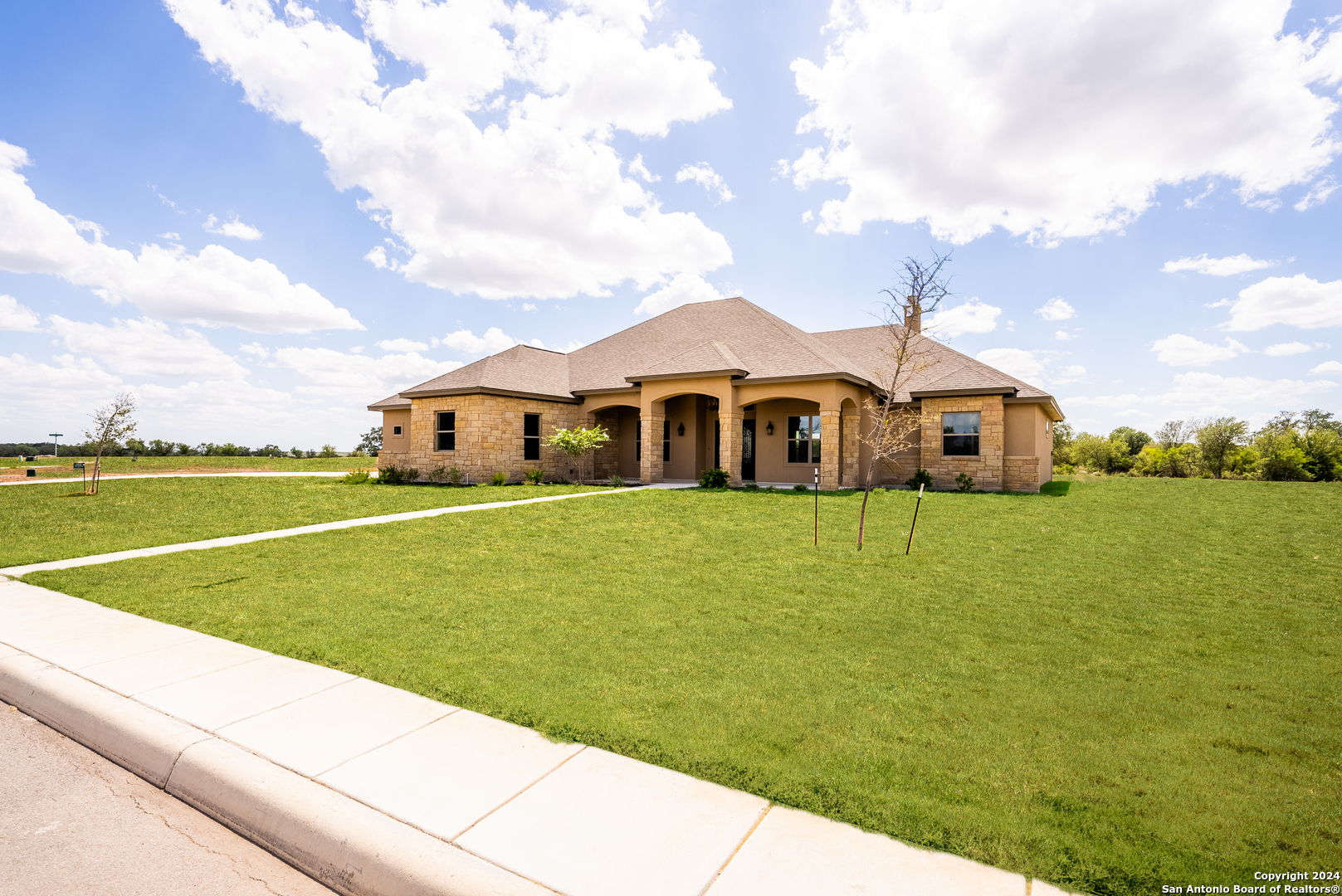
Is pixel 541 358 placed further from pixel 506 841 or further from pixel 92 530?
pixel 506 841

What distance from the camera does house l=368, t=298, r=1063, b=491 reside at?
20.0m

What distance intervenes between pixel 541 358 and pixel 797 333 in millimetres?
10682

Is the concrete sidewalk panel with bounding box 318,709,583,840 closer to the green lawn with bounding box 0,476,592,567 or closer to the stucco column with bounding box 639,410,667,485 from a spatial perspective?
the green lawn with bounding box 0,476,592,567

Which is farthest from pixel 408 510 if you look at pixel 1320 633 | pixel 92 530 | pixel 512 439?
pixel 1320 633

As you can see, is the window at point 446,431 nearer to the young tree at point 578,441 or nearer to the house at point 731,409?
the house at point 731,409

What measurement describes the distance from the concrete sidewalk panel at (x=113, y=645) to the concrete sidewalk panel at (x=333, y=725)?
2.26 metres

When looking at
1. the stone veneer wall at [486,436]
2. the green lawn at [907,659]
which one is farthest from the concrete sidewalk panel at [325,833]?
the stone veneer wall at [486,436]

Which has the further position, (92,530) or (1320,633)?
(92,530)

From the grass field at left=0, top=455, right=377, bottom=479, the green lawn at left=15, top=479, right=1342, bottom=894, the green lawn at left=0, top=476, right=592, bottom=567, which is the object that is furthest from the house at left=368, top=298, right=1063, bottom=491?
the grass field at left=0, top=455, right=377, bottom=479

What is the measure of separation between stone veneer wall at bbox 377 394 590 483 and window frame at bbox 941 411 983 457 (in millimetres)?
12874

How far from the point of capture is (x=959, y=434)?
67.5 feet

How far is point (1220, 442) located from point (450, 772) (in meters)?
43.3

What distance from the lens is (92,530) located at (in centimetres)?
1203

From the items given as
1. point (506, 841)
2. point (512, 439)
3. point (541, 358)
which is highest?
point (541, 358)
